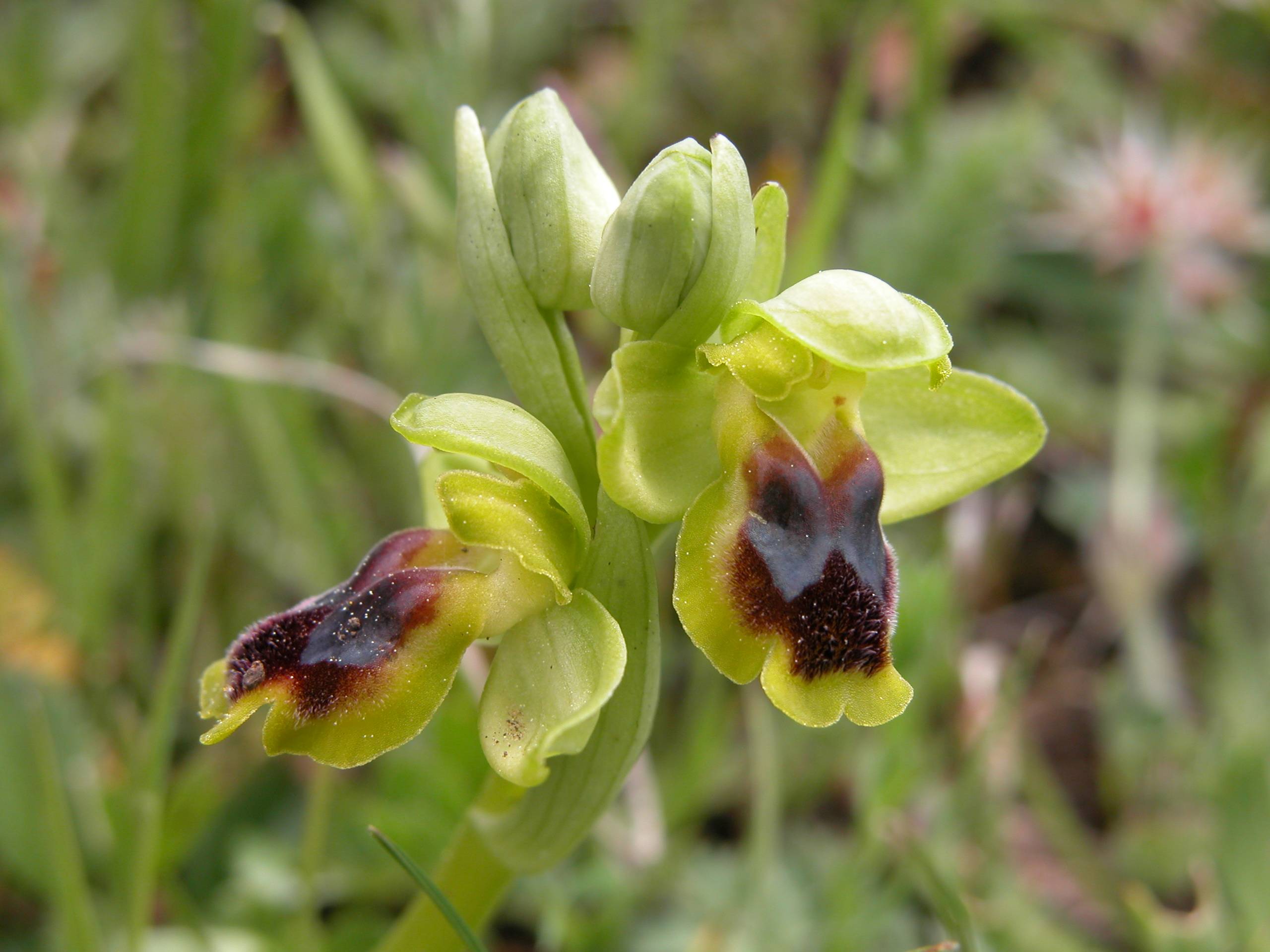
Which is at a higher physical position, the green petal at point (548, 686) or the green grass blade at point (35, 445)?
the green petal at point (548, 686)

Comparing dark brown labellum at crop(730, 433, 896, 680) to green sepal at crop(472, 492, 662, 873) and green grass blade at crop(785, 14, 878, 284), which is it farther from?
green grass blade at crop(785, 14, 878, 284)

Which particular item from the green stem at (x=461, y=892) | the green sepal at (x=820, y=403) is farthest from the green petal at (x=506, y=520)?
the green stem at (x=461, y=892)

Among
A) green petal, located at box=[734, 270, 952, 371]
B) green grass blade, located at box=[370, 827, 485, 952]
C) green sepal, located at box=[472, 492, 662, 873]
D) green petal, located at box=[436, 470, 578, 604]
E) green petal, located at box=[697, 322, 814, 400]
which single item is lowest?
green grass blade, located at box=[370, 827, 485, 952]

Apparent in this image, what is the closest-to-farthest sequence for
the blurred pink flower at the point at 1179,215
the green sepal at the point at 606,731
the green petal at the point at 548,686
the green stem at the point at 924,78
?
the green petal at the point at 548,686 < the green sepal at the point at 606,731 < the green stem at the point at 924,78 < the blurred pink flower at the point at 1179,215

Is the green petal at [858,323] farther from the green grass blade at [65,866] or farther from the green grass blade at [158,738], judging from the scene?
the green grass blade at [65,866]

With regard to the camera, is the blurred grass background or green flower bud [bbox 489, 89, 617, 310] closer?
green flower bud [bbox 489, 89, 617, 310]

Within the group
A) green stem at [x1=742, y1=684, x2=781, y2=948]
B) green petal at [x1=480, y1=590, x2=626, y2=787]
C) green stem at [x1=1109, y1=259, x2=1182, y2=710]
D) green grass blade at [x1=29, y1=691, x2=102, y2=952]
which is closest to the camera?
green petal at [x1=480, y1=590, x2=626, y2=787]

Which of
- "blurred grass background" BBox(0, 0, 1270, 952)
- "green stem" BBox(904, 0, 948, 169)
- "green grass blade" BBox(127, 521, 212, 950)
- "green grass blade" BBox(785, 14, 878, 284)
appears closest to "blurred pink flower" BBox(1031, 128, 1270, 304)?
"blurred grass background" BBox(0, 0, 1270, 952)
